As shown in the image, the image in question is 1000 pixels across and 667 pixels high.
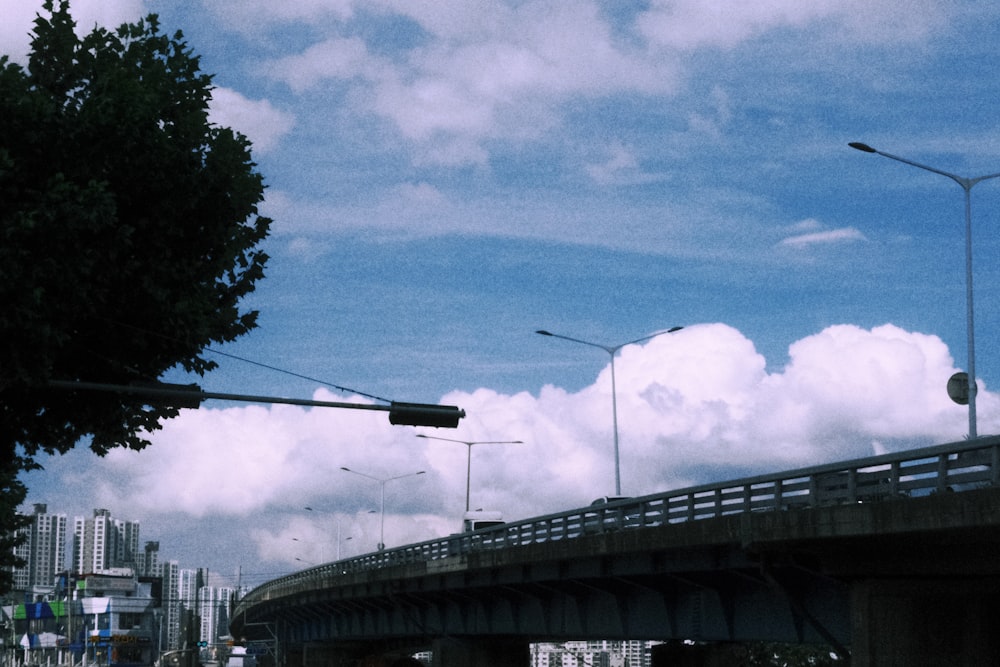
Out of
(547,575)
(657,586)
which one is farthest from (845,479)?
(547,575)

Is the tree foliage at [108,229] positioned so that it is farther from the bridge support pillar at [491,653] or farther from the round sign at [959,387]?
the bridge support pillar at [491,653]

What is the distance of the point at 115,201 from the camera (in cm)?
2194

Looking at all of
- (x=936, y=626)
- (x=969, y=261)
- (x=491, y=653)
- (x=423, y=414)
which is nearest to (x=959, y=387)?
(x=969, y=261)

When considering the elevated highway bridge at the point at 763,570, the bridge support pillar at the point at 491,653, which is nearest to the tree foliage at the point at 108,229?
the elevated highway bridge at the point at 763,570

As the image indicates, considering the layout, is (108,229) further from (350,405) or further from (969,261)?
(969,261)

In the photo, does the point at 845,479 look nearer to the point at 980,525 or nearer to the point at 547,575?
the point at 980,525

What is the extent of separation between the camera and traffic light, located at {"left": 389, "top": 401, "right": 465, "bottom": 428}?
21.1 m

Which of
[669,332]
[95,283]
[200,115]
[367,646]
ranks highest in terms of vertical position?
[669,332]

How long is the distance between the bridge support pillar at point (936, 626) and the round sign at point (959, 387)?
10637 millimetres

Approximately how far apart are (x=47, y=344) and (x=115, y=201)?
2426mm

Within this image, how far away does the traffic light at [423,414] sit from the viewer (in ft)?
69.2

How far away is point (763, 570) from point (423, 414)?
9.28m

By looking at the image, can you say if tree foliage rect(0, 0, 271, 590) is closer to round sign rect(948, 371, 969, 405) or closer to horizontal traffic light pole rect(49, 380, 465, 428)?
horizontal traffic light pole rect(49, 380, 465, 428)

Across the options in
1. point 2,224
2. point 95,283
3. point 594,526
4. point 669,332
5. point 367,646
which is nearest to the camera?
point 2,224
